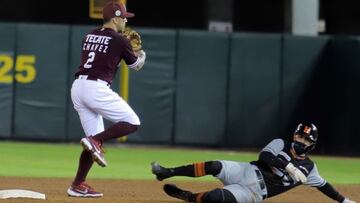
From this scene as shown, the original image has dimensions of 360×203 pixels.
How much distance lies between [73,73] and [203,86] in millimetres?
2689

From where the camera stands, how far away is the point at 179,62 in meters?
18.1

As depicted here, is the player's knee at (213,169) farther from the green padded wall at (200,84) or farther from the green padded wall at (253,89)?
the green padded wall at (253,89)

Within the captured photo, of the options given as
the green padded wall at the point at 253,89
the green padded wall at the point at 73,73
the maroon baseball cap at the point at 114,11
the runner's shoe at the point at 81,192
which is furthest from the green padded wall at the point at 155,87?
the maroon baseball cap at the point at 114,11

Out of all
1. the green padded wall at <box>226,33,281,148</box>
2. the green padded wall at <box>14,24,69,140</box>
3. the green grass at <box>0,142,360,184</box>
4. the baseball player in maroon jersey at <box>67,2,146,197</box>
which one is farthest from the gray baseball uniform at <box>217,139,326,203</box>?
the green padded wall at <box>14,24,69,140</box>

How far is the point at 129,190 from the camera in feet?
32.9

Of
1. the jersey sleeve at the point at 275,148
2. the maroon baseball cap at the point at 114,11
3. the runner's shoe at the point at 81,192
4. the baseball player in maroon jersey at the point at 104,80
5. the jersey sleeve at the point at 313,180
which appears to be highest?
the maroon baseball cap at the point at 114,11

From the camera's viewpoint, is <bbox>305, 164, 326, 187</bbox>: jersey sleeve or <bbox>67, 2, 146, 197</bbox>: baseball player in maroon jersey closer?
<bbox>67, 2, 146, 197</bbox>: baseball player in maroon jersey

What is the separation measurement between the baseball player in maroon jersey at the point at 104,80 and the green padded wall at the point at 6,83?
9.47 metres

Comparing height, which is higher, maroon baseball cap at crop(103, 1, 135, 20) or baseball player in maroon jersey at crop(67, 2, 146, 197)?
maroon baseball cap at crop(103, 1, 135, 20)

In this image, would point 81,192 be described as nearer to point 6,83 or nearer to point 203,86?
point 6,83

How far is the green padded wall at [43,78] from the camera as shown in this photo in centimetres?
1780

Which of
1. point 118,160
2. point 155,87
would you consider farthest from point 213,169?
point 155,87

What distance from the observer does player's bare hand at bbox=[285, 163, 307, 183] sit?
8188 millimetres

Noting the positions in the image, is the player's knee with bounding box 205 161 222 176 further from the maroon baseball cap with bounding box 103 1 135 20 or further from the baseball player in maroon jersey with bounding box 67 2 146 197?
the maroon baseball cap with bounding box 103 1 135 20
